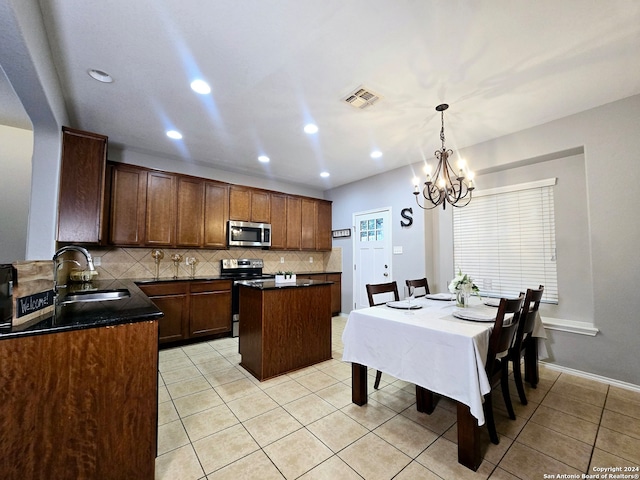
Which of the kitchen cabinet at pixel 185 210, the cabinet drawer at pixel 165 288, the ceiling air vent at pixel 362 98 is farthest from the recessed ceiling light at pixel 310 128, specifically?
the cabinet drawer at pixel 165 288

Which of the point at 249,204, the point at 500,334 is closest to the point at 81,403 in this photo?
the point at 500,334

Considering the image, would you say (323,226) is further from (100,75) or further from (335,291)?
(100,75)

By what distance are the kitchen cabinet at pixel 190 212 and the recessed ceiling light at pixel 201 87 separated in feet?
6.41

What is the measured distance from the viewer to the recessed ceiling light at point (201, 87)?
2334mm

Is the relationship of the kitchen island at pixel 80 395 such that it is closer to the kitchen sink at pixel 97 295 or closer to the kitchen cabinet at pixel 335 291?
the kitchen sink at pixel 97 295

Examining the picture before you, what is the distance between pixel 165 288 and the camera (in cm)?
360

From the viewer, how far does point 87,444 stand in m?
1.23

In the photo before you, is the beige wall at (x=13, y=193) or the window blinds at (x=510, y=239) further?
the window blinds at (x=510, y=239)

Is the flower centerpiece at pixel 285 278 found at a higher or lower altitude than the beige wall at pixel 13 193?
lower

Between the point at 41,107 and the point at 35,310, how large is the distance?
185cm

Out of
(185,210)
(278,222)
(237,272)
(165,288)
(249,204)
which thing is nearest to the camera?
(165,288)

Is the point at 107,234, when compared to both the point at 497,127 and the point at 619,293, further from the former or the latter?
the point at 619,293

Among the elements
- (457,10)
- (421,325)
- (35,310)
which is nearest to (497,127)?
(457,10)

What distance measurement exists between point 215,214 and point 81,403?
135 inches
